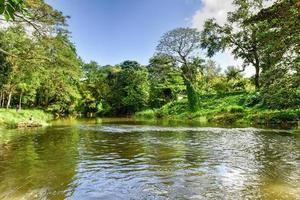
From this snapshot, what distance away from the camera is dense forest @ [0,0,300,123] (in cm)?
1376

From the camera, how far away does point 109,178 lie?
28.6 feet

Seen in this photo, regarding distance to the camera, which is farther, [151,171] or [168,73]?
[168,73]

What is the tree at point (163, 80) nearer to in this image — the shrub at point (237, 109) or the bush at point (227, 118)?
the shrub at point (237, 109)

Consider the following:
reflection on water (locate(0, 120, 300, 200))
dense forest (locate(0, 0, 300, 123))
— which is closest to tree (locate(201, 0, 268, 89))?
dense forest (locate(0, 0, 300, 123))

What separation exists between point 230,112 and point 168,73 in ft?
71.4

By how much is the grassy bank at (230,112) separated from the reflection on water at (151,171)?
12.8 meters

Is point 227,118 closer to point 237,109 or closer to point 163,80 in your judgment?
point 237,109

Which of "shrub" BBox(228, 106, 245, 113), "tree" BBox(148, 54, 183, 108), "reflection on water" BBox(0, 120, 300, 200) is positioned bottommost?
"reflection on water" BBox(0, 120, 300, 200)

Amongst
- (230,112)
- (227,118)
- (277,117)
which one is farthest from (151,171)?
(230,112)

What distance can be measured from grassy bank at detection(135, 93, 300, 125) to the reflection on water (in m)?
12.8

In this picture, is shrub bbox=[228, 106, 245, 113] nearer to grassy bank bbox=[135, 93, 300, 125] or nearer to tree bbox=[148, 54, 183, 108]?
grassy bank bbox=[135, 93, 300, 125]

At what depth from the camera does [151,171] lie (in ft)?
31.3

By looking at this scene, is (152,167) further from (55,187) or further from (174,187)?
(55,187)

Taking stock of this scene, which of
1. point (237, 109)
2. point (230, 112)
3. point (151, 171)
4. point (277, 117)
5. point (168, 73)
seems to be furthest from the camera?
point (168, 73)
